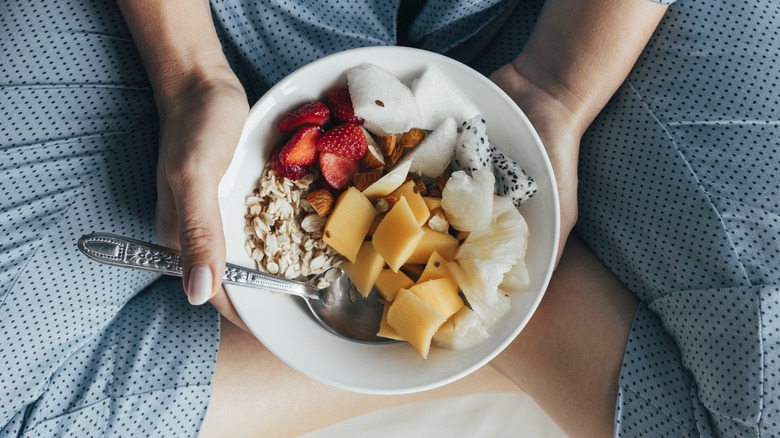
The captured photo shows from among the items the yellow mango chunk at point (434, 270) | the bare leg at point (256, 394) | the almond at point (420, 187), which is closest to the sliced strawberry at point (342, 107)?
the almond at point (420, 187)

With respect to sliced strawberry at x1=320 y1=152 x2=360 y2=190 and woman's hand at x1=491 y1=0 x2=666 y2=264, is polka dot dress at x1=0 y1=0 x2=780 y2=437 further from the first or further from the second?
sliced strawberry at x1=320 y1=152 x2=360 y2=190

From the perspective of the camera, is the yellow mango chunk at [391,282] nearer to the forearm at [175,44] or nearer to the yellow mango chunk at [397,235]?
the yellow mango chunk at [397,235]

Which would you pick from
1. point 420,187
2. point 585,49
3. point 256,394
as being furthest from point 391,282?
point 585,49

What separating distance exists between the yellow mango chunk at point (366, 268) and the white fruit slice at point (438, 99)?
0.20 meters

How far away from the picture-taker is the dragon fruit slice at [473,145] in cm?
72

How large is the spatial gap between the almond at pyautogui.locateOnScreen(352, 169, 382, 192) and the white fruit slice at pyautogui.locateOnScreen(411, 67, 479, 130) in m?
0.10

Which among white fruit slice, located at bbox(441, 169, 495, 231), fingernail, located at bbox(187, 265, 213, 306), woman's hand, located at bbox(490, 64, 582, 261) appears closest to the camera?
fingernail, located at bbox(187, 265, 213, 306)

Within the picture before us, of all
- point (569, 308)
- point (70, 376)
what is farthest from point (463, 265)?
point (70, 376)

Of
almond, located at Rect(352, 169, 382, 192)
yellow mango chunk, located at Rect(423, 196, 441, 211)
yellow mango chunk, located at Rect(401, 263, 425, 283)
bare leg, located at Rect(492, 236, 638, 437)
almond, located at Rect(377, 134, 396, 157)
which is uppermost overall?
almond, located at Rect(377, 134, 396, 157)

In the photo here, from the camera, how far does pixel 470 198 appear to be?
2.31 ft

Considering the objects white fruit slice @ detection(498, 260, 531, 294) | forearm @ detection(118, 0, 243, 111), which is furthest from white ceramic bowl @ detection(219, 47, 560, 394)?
forearm @ detection(118, 0, 243, 111)

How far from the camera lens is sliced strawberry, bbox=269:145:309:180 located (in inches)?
28.9

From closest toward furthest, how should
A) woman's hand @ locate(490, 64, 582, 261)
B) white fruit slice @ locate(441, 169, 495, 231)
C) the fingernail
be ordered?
the fingernail, white fruit slice @ locate(441, 169, 495, 231), woman's hand @ locate(490, 64, 582, 261)

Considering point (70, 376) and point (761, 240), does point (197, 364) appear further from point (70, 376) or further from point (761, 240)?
point (761, 240)
